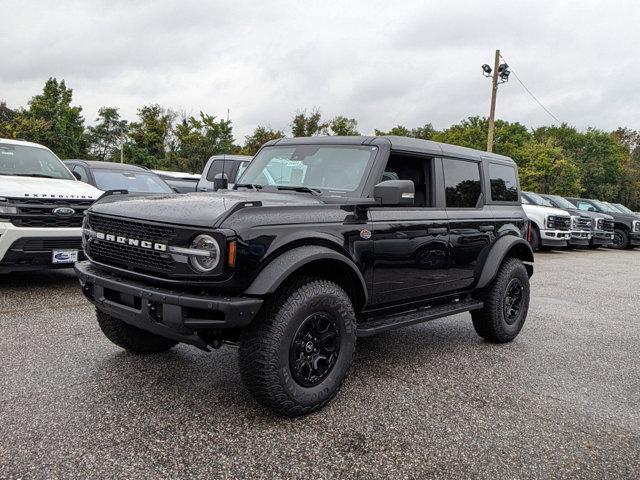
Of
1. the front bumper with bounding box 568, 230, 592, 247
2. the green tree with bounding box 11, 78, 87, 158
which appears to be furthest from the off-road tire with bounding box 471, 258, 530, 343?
the green tree with bounding box 11, 78, 87, 158

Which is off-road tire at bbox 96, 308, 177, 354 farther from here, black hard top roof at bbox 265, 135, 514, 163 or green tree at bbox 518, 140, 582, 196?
green tree at bbox 518, 140, 582, 196

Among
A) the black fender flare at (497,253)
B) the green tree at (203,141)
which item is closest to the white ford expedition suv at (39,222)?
the black fender flare at (497,253)

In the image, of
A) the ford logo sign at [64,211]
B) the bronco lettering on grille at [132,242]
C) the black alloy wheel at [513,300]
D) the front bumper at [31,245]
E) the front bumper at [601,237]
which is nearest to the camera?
the bronco lettering on grille at [132,242]

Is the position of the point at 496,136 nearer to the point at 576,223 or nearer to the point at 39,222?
the point at 576,223

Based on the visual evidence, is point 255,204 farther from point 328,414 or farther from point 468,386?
point 468,386

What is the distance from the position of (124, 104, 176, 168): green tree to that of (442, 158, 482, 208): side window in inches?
1550

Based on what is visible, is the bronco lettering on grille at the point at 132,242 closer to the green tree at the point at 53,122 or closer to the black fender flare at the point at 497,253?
the black fender flare at the point at 497,253

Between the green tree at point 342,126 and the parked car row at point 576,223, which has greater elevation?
the green tree at point 342,126

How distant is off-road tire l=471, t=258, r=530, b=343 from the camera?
4.64 m

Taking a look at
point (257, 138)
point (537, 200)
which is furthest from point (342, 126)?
point (537, 200)

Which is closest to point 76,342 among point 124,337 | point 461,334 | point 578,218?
point 124,337

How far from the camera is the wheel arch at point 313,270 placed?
279 centimetres

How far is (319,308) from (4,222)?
4.10m

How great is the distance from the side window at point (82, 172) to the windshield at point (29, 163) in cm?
81
